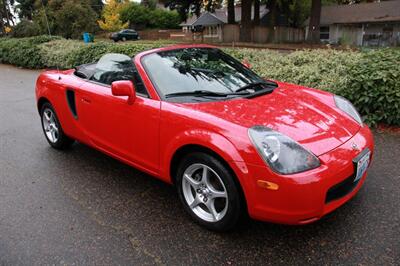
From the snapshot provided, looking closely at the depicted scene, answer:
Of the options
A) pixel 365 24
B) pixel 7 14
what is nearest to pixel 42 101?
pixel 365 24

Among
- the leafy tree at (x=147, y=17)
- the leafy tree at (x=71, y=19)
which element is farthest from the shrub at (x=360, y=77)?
the leafy tree at (x=147, y=17)

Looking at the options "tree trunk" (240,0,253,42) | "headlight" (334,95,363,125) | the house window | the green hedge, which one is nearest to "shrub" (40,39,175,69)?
the green hedge

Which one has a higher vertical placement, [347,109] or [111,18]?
[111,18]

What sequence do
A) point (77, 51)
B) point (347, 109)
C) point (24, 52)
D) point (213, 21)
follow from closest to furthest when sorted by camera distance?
1. point (347, 109)
2. point (77, 51)
3. point (24, 52)
4. point (213, 21)

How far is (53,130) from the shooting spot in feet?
15.3

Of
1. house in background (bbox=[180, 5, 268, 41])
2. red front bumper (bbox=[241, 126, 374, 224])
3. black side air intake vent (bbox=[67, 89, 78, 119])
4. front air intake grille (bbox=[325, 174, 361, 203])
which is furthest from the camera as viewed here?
house in background (bbox=[180, 5, 268, 41])

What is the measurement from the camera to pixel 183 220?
2.98 m

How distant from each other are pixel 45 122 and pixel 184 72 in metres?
2.47

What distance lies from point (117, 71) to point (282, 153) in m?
2.15

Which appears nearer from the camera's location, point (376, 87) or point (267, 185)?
point (267, 185)

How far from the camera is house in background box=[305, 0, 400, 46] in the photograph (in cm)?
3357

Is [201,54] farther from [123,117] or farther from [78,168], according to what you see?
[78,168]

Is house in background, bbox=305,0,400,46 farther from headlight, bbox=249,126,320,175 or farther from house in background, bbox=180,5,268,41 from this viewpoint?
headlight, bbox=249,126,320,175

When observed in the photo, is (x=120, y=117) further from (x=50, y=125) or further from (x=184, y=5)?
(x=184, y=5)
